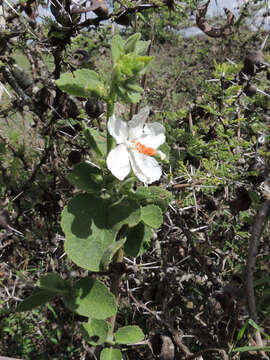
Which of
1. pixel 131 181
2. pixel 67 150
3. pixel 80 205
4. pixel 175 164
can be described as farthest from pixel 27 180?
pixel 131 181

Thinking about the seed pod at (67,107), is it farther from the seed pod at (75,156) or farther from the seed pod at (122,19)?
the seed pod at (122,19)

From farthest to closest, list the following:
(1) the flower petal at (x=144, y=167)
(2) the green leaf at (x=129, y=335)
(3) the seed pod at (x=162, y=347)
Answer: (3) the seed pod at (x=162, y=347) < (2) the green leaf at (x=129, y=335) < (1) the flower petal at (x=144, y=167)

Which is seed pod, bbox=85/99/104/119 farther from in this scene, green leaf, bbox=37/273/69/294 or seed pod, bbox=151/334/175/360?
seed pod, bbox=151/334/175/360

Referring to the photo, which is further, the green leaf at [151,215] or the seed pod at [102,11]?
the seed pod at [102,11]

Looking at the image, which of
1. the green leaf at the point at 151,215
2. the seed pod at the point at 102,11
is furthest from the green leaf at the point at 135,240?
the seed pod at the point at 102,11

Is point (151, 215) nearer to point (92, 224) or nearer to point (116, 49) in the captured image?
point (92, 224)

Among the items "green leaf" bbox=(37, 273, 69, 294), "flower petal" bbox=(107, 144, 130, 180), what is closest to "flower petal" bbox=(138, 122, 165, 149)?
"flower petal" bbox=(107, 144, 130, 180)

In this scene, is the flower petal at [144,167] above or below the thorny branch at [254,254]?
above

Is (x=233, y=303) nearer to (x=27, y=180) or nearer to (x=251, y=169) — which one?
(x=251, y=169)
